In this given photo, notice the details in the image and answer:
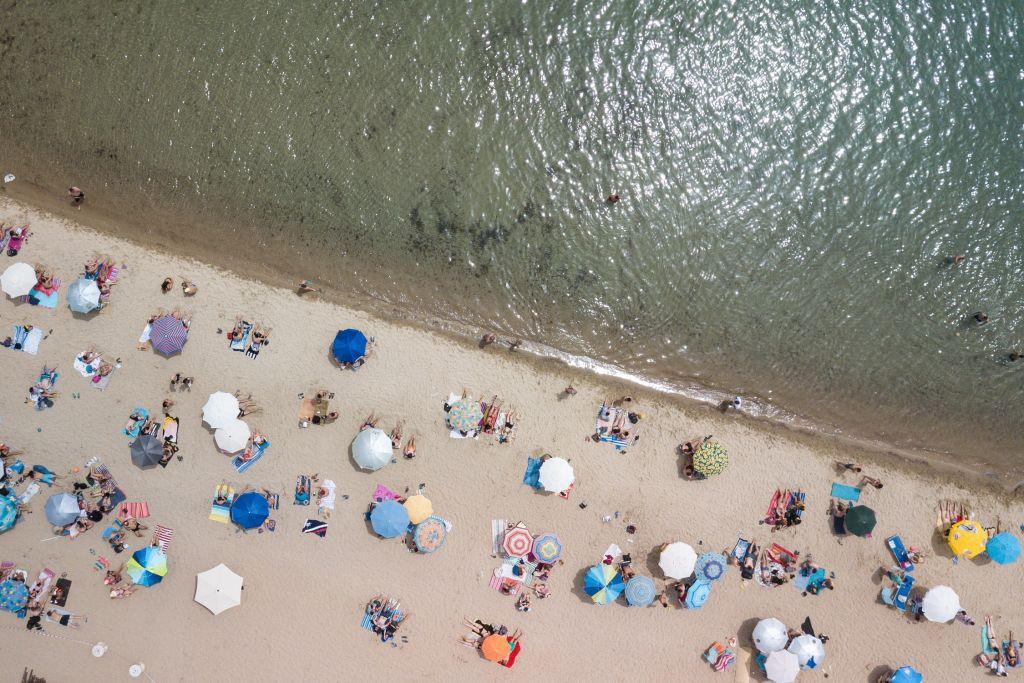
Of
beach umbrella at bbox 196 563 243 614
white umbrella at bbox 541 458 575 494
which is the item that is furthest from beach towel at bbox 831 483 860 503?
beach umbrella at bbox 196 563 243 614

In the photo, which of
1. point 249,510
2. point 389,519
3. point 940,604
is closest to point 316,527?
point 249,510

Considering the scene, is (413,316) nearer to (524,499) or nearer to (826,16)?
(524,499)

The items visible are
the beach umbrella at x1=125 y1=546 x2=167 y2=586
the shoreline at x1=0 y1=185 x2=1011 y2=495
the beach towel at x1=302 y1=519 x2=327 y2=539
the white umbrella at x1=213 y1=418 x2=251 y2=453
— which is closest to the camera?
the beach umbrella at x1=125 y1=546 x2=167 y2=586

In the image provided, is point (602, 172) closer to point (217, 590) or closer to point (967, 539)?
point (967, 539)

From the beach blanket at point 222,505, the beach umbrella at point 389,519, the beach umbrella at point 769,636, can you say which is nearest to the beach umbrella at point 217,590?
the beach blanket at point 222,505

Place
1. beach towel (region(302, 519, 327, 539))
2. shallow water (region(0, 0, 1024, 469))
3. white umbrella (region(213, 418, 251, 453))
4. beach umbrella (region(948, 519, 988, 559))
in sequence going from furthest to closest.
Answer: shallow water (region(0, 0, 1024, 469))
beach towel (region(302, 519, 327, 539))
beach umbrella (region(948, 519, 988, 559))
white umbrella (region(213, 418, 251, 453))

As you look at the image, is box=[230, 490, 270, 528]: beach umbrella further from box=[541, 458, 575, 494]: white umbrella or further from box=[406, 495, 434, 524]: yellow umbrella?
box=[541, 458, 575, 494]: white umbrella
